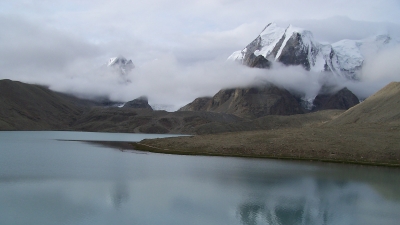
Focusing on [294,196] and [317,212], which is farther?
[294,196]

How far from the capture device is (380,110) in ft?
387

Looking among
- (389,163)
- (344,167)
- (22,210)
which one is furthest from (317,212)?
(389,163)

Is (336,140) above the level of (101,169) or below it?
above

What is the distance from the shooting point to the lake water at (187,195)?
2817cm

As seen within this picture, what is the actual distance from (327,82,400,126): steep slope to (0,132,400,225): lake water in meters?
58.3

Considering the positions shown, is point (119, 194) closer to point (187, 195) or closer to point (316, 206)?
point (187, 195)

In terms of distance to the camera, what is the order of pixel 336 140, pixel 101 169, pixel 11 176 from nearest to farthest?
pixel 11 176
pixel 101 169
pixel 336 140

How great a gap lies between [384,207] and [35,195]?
31387 millimetres

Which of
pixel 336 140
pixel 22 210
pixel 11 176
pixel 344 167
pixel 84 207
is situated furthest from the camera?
pixel 336 140

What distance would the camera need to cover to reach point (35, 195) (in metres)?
32.6

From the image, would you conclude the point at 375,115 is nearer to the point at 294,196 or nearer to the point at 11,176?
the point at 294,196

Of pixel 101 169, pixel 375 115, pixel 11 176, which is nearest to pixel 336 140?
pixel 375 115

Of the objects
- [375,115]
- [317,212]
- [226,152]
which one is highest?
[375,115]

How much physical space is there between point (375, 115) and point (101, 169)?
94.5 m
